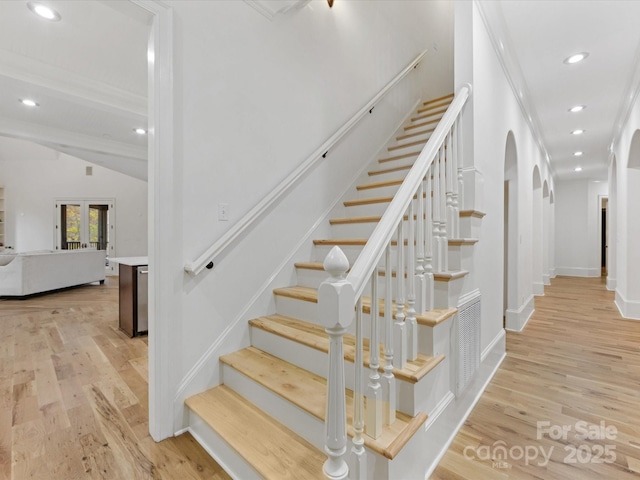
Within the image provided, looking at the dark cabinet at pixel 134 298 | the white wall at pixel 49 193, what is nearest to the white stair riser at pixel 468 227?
the dark cabinet at pixel 134 298

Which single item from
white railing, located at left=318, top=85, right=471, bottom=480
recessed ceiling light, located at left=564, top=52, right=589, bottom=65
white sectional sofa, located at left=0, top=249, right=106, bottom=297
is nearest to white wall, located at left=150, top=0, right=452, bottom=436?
white railing, located at left=318, top=85, right=471, bottom=480

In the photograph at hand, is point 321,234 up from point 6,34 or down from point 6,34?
down

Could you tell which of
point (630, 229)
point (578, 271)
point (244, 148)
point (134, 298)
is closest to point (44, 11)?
point (244, 148)

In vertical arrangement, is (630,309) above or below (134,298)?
below

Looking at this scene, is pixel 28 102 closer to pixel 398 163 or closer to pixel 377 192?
pixel 377 192

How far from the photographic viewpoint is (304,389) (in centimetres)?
148

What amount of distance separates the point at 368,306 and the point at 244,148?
4.29ft

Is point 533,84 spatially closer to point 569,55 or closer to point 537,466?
point 569,55

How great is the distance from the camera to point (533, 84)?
3.50m

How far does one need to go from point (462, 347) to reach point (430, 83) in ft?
13.5

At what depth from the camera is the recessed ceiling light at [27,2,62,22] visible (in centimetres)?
229

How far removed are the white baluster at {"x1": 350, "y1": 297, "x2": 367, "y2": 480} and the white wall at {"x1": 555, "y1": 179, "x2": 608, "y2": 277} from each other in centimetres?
1011

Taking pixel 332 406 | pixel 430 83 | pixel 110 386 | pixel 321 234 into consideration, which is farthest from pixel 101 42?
pixel 430 83

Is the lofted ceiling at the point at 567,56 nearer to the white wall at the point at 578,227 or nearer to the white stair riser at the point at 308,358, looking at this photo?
the white stair riser at the point at 308,358
